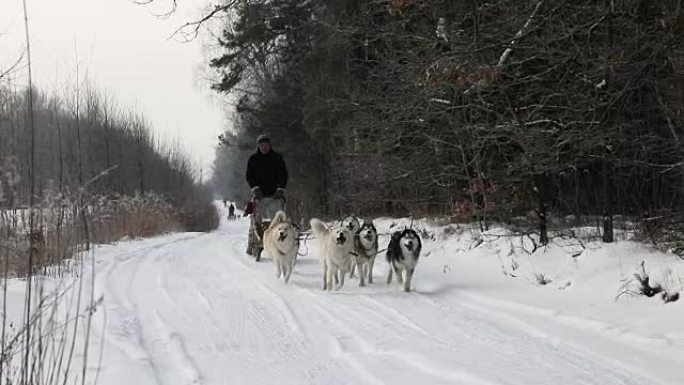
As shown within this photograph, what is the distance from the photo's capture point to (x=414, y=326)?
5.61m

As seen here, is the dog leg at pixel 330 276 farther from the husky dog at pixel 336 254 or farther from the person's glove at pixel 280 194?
the person's glove at pixel 280 194

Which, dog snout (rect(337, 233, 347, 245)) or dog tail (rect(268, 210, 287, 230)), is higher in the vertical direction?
dog tail (rect(268, 210, 287, 230))

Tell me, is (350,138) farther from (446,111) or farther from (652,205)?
(652,205)

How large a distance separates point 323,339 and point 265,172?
19.6 ft

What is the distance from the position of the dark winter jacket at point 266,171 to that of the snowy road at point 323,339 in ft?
9.22

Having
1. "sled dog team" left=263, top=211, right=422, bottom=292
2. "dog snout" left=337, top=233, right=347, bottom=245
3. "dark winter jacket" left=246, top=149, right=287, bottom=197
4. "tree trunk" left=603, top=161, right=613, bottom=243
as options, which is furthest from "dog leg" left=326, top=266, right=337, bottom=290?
"tree trunk" left=603, top=161, right=613, bottom=243

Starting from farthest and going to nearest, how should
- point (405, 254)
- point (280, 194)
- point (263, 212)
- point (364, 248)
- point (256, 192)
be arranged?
point (263, 212), point (280, 194), point (256, 192), point (364, 248), point (405, 254)

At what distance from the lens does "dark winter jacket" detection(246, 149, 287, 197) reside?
1066 cm

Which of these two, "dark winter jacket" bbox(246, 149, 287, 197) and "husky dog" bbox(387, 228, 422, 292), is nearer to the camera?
"husky dog" bbox(387, 228, 422, 292)

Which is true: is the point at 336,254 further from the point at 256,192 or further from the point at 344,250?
the point at 256,192

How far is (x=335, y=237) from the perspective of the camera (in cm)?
812

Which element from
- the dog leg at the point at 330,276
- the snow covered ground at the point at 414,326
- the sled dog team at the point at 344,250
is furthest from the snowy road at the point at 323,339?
the sled dog team at the point at 344,250

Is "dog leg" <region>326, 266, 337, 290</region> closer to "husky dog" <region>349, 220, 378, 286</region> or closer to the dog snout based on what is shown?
the dog snout

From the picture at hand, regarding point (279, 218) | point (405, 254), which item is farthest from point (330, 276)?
point (279, 218)
